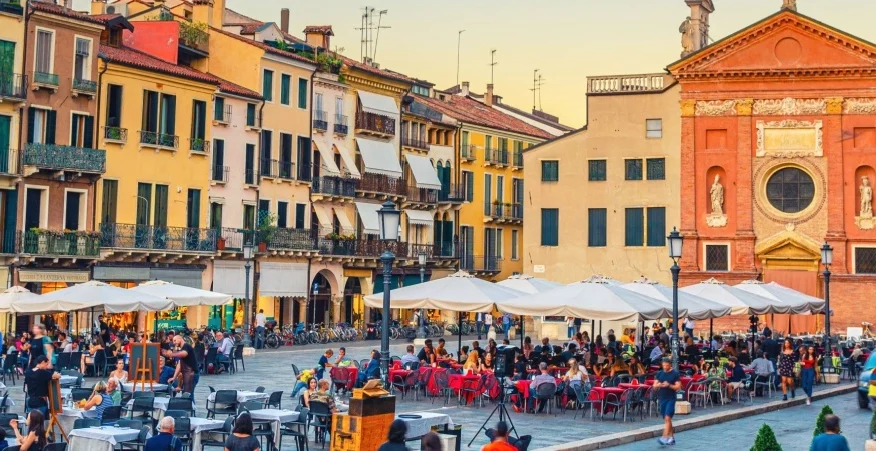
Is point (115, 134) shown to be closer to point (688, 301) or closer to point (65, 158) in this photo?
point (65, 158)

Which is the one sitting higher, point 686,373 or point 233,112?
point 233,112

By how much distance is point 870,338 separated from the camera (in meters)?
51.4

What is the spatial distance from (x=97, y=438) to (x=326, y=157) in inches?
1721

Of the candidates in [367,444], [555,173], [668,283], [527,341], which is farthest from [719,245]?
[367,444]

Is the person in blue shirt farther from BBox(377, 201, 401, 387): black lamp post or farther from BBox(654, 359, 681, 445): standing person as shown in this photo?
BBox(377, 201, 401, 387): black lamp post

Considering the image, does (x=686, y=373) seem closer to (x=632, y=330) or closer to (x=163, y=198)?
(x=632, y=330)

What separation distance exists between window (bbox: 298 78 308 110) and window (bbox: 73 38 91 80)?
13.7 meters

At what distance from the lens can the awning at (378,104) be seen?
63.7 meters

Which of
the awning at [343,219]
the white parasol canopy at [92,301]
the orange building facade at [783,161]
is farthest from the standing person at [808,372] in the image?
the awning at [343,219]

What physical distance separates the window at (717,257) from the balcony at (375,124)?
55.3ft

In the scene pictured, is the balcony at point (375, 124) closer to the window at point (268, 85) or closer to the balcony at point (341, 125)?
the balcony at point (341, 125)

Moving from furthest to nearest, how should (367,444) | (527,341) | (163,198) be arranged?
(163,198) → (527,341) → (367,444)

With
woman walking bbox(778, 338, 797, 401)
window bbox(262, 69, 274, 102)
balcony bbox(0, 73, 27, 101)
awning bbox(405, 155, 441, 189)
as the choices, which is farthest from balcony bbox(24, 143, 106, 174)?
woman walking bbox(778, 338, 797, 401)

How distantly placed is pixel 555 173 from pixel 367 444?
44416 mm
